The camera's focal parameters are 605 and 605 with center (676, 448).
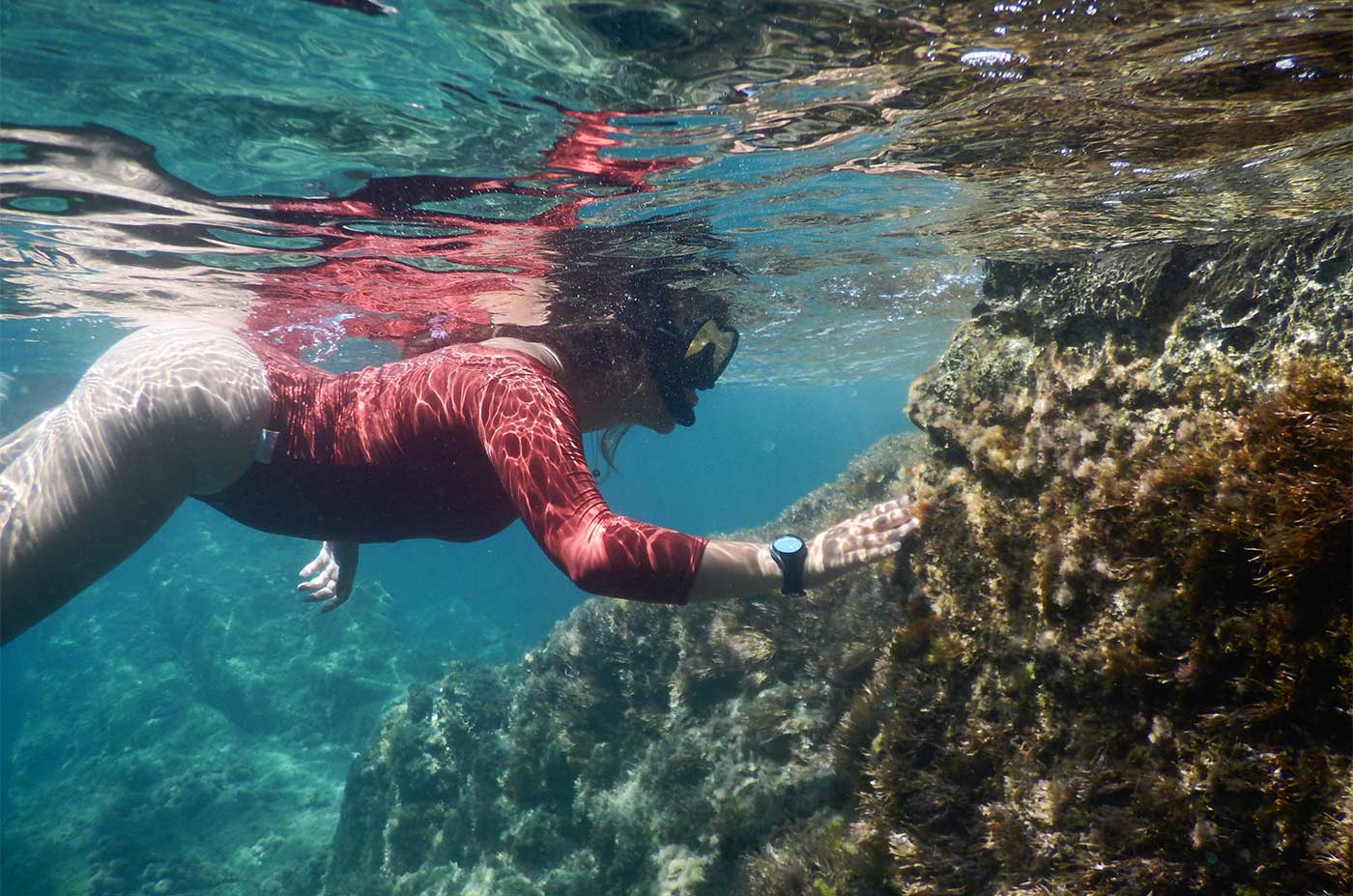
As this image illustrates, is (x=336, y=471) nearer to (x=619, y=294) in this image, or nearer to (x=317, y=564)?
(x=317, y=564)

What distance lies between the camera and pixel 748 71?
447 centimetres

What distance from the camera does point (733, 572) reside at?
2938 millimetres

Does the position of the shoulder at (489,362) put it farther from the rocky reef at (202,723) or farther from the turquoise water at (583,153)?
the rocky reef at (202,723)

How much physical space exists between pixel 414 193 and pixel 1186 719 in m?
7.71

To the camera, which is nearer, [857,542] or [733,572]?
[733,572]

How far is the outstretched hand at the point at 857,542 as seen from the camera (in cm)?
329

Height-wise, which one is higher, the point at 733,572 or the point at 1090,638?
the point at 733,572

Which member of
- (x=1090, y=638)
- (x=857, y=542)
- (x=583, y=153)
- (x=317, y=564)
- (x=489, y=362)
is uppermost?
(x=583, y=153)

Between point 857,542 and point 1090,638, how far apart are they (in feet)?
3.99

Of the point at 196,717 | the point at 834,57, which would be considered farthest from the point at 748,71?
the point at 196,717

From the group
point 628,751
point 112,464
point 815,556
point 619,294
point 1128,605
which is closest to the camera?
point 1128,605

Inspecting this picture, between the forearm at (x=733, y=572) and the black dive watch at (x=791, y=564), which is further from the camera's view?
the black dive watch at (x=791, y=564)

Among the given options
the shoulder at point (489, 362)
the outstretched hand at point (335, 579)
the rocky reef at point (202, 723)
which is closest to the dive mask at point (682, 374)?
the shoulder at point (489, 362)

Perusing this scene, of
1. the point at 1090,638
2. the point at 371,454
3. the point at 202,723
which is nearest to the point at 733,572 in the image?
the point at 1090,638
